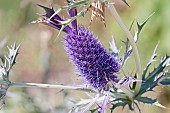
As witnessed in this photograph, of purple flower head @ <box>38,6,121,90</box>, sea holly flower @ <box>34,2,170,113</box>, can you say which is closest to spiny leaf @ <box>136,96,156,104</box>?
sea holly flower @ <box>34,2,170,113</box>

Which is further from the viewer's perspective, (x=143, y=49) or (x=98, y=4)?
(x=143, y=49)

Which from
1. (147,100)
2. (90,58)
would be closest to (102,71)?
(90,58)

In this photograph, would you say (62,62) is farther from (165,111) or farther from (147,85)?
(147,85)

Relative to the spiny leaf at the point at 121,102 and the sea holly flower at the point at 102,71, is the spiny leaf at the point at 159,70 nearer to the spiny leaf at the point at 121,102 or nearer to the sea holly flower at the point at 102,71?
the sea holly flower at the point at 102,71

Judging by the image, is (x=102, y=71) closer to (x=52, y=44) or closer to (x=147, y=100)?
(x=147, y=100)

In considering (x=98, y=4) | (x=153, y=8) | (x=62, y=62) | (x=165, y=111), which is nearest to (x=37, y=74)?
(x=62, y=62)

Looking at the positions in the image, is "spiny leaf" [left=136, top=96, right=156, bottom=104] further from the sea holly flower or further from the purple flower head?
the purple flower head
